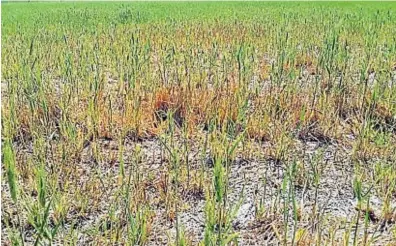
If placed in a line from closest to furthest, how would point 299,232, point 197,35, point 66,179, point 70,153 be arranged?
point 299,232, point 66,179, point 70,153, point 197,35

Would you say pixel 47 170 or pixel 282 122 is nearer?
pixel 47 170

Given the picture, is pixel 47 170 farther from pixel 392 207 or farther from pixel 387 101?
pixel 387 101

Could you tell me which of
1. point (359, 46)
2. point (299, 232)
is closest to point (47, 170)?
point (299, 232)

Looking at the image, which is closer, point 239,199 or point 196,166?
point 239,199

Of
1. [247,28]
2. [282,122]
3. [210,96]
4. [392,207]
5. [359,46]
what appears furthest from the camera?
[247,28]

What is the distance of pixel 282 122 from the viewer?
2.75 meters

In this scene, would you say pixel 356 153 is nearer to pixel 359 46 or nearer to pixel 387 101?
pixel 387 101

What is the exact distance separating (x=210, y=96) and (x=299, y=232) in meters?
1.48

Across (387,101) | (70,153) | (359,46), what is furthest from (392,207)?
(359,46)

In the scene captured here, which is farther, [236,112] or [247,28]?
[247,28]

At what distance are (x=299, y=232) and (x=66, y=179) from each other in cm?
104

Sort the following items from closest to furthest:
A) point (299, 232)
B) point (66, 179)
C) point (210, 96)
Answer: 1. point (299, 232)
2. point (66, 179)
3. point (210, 96)

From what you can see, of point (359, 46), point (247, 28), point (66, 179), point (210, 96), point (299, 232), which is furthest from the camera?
point (247, 28)

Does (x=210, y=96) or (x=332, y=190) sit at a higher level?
(x=210, y=96)
